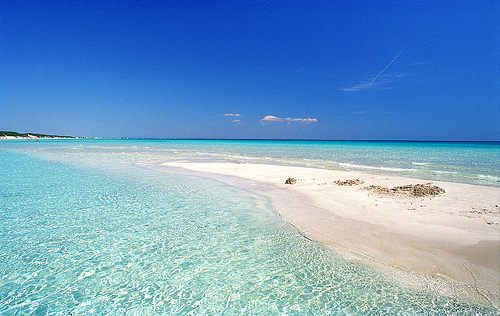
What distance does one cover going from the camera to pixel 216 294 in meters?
4.12

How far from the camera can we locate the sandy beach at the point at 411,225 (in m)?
4.97

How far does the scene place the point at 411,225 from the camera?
710 cm

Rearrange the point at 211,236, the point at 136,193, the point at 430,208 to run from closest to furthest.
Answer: the point at 211,236 < the point at 430,208 < the point at 136,193

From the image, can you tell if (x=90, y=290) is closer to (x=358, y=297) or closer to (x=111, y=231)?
(x=111, y=231)

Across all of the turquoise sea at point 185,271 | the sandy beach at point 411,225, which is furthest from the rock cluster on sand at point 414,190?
the turquoise sea at point 185,271

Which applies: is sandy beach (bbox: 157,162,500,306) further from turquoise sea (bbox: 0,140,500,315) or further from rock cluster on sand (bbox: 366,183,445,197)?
turquoise sea (bbox: 0,140,500,315)

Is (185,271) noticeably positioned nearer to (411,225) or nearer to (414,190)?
(411,225)

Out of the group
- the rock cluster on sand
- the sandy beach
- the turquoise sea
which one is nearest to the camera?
the turquoise sea

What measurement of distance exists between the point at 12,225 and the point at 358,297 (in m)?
9.21

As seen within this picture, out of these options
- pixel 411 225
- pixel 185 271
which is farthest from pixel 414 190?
pixel 185 271

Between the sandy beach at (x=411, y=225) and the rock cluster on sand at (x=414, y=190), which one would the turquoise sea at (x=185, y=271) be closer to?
the sandy beach at (x=411, y=225)

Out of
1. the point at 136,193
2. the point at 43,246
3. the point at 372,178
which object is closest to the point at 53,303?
the point at 43,246

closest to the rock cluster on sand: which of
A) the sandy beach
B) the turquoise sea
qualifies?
the sandy beach

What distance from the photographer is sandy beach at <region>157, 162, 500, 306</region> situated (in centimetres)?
497
